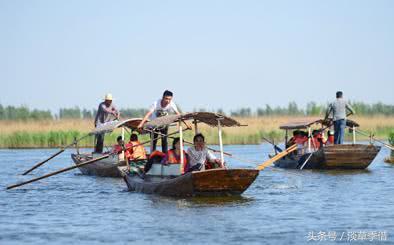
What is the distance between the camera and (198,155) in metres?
16.5

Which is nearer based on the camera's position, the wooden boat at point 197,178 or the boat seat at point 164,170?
the wooden boat at point 197,178

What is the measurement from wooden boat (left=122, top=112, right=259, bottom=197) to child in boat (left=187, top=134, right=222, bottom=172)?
0.76 feet

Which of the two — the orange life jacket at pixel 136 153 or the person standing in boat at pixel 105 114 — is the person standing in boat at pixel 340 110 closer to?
the orange life jacket at pixel 136 153

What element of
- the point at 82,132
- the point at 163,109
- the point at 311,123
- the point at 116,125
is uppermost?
the point at 163,109

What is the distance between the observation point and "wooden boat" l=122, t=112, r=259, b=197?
51.8 feet

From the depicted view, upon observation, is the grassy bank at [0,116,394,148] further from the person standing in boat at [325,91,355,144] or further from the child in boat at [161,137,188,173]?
the child in boat at [161,137,188,173]

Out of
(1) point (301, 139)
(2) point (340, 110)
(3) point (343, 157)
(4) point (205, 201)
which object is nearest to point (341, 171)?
(3) point (343, 157)

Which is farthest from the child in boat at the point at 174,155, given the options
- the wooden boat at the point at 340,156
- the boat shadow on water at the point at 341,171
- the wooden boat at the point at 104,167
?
the wooden boat at the point at 340,156

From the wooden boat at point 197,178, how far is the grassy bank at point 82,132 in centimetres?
1939

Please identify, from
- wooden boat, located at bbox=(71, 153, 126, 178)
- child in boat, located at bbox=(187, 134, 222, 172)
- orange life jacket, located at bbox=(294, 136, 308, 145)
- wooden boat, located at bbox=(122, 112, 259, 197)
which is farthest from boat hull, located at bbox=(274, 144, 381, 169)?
child in boat, located at bbox=(187, 134, 222, 172)

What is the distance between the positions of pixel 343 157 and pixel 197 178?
873 cm

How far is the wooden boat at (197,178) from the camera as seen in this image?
15.8m

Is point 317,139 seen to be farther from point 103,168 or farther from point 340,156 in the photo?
point 103,168

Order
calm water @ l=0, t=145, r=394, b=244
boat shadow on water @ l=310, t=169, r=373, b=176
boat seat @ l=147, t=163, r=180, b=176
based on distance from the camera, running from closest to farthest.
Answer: calm water @ l=0, t=145, r=394, b=244 → boat seat @ l=147, t=163, r=180, b=176 → boat shadow on water @ l=310, t=169, r=373, b=176
